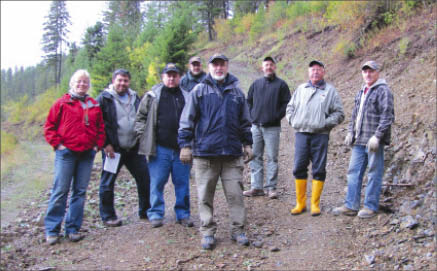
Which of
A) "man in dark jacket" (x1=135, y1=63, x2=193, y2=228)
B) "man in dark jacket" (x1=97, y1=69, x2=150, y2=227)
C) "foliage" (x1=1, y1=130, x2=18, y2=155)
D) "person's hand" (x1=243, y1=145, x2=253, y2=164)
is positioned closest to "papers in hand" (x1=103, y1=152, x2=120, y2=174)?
"man in dark jacket" (x1=97, y1=69, x2=150, y2=227)

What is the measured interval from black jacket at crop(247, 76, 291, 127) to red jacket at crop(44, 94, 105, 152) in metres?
2.35

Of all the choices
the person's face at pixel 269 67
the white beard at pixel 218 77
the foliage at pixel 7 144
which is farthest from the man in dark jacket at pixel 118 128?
the foliage at pixel 7 144

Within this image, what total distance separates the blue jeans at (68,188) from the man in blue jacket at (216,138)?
155 cm

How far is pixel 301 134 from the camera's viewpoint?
188 inches

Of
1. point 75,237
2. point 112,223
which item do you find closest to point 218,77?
point 112,223

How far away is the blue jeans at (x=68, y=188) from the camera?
441 cm

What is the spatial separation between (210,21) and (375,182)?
35.3 meters

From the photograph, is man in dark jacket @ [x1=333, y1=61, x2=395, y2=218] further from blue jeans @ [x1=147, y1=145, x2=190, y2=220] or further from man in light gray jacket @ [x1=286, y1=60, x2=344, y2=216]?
blue jeans @ [x1=147, y1=145, x2=190, y2=220]

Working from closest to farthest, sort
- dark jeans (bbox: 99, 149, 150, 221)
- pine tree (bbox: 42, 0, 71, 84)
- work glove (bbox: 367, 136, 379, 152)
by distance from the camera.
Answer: work glove (bbox: 367, 136, 379, 152), dark jeans (bbox: 99, 149, 150, 221), pine tree (bbox: 42, 0, 71, 84)

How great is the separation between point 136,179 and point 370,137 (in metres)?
3.28

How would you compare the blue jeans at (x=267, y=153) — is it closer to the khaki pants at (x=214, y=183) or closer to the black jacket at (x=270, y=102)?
the black jacket at (x=270, y=102)

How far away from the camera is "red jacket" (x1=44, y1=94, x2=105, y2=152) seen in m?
4.30

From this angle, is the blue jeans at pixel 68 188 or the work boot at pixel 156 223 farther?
the work boot at pixel 156 223

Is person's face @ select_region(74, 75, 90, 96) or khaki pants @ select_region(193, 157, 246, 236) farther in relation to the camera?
person's face @ select_region(74, 75, 90, 96)
